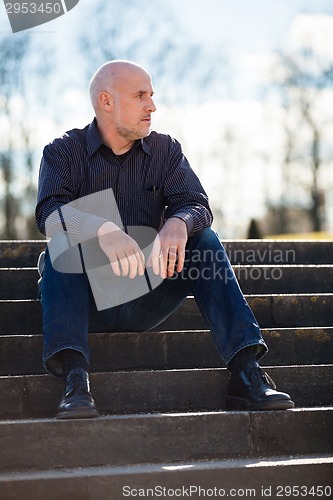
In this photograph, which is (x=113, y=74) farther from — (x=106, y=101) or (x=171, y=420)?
(x=171, y=420)

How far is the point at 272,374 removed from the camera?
356 cm

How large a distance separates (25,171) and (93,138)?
15825 mm

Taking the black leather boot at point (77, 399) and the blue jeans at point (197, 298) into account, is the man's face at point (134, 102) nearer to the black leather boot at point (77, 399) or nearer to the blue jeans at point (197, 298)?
the blue jeans at point (197, 298)

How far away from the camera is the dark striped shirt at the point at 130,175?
11.7ft

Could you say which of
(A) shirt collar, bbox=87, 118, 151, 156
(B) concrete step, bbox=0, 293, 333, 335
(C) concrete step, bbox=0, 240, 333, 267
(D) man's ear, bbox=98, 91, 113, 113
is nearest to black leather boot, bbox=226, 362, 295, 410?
(B) concrete step, bbox=0, 293, 333, 335

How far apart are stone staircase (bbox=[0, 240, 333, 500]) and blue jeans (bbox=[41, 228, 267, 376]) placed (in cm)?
25

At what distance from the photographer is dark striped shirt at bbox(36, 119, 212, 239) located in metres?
3.57

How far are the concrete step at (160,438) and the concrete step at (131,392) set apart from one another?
305 millimetres

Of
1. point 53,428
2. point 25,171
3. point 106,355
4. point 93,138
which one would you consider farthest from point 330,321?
point 25,171

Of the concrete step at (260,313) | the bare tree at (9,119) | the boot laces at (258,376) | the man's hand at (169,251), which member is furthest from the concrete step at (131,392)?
the bare tree at (9,119)

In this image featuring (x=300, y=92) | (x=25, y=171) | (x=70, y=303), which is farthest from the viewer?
(x=300, y=92)

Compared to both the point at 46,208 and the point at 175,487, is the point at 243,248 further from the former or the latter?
the point at 175,487

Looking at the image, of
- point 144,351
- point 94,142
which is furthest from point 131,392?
point 94,142

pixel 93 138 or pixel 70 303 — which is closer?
pixel 70 303
